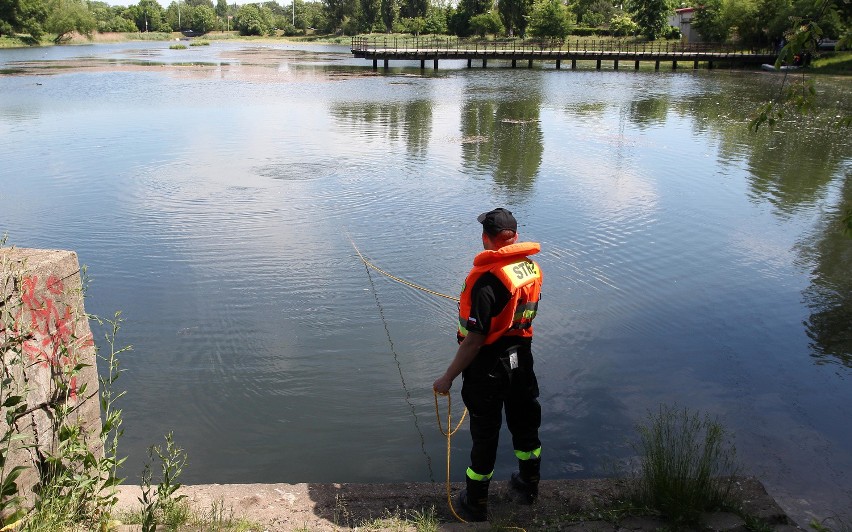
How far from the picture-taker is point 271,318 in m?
8.03

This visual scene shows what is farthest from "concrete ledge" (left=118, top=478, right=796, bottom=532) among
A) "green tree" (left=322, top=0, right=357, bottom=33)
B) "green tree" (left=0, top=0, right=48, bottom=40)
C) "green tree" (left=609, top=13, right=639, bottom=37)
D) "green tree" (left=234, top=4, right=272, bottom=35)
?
"green tree" (left=234, top=4, right=272, bottom=35)

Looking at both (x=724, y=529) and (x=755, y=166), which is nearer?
(x=724, y=529)

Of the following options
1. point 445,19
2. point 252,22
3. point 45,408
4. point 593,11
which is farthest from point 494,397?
point 252,22

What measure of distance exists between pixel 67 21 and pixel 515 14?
194 feet

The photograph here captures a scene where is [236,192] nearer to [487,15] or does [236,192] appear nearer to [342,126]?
[342,126]

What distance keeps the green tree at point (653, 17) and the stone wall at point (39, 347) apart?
79471mm

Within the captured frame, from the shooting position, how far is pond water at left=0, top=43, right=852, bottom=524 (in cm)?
596

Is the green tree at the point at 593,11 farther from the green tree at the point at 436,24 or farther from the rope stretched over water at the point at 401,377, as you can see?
the rope stretched over water at the point at 401,377

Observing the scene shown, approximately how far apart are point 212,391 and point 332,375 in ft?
3.47

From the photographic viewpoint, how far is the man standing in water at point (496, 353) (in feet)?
13.3

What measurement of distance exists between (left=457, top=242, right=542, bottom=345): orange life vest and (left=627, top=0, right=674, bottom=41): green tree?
7834 cm

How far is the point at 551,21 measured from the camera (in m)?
81.9

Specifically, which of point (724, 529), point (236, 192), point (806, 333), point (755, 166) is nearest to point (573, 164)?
point (755, 166)

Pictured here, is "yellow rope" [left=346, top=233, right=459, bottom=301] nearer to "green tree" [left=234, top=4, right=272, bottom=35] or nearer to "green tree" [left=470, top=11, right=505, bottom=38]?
"green tree" [left=470, top=11, right=505, bottom=38]
